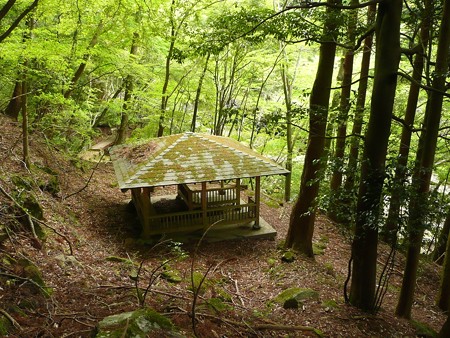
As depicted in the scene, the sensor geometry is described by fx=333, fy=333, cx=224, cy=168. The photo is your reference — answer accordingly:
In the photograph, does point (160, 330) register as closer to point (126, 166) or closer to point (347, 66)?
point (126, 166)

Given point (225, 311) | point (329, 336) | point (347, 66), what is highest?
point (347, 66)

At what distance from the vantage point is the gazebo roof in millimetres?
10523

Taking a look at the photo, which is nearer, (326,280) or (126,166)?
(326,280)

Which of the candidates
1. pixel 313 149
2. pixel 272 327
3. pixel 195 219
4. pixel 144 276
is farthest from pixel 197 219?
pixel 272 327

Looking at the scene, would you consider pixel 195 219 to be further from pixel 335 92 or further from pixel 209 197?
pixel 335 92

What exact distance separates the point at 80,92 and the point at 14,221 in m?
10.3

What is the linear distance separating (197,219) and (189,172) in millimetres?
2201

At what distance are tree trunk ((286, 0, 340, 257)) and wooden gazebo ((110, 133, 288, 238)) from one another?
8.18 feet

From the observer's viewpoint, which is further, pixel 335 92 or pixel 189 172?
pixel 335 92

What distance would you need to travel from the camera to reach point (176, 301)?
546 centimetres

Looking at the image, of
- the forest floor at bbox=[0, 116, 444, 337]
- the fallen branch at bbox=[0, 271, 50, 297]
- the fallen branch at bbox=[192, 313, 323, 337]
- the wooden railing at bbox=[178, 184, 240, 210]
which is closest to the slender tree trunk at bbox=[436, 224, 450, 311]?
the forest floor at bbox=[0, 116, 444, 337]

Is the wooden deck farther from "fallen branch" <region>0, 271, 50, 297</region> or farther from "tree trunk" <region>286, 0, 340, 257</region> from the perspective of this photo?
"fallen branch" <region>0, 271, 50, 297</region>

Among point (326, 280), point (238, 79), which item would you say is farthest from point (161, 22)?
point (326, 280)

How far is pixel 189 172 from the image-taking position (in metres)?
10.8
